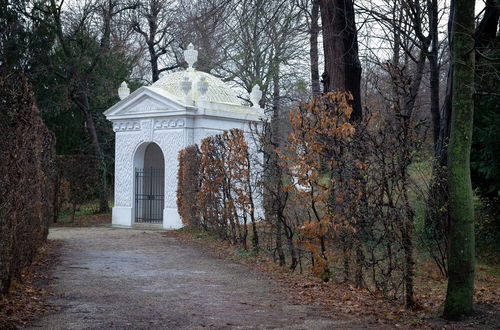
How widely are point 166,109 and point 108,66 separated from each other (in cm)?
887

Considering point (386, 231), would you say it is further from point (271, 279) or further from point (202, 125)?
point (202, 125)

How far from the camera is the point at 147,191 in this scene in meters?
22.0

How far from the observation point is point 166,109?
20.0 m

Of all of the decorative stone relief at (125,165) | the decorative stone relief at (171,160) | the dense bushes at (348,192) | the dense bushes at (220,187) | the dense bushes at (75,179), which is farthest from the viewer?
the dense bushes at (75,179)

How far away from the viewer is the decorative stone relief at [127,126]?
830 inches

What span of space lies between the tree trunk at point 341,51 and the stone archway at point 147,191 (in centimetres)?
890

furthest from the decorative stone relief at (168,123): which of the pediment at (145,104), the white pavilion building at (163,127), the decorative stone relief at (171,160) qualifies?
the pediment at (145,104)

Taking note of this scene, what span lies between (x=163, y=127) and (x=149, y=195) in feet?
9.19

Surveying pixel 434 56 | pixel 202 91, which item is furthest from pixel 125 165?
pixel 434 56

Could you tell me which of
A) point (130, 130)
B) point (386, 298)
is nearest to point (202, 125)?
point (130, 130)

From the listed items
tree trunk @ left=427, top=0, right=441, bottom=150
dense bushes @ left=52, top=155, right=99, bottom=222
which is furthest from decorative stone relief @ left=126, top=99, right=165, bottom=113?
tree trunk @ left=427, top=0, right=441, bottom=150

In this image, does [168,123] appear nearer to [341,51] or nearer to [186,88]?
[186,88]

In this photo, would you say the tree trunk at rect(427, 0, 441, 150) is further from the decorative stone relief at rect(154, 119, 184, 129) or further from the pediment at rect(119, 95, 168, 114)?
the pediment at rect(119, 95, 168, 114)

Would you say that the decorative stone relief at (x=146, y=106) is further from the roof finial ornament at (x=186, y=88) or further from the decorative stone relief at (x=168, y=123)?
the roof finial ornament at (x=186, y=88)
